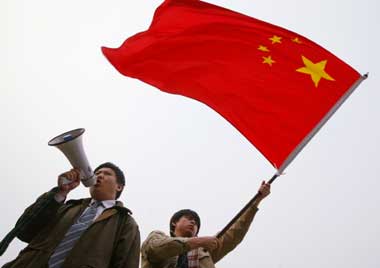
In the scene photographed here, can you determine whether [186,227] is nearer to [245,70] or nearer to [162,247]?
[162,247]

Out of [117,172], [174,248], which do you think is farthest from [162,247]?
[117,172]

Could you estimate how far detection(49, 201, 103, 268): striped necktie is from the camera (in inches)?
120

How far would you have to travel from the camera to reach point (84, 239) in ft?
10.4

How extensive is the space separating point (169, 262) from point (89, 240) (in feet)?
3.26

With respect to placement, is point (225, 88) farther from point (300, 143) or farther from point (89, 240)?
point (89, 240)

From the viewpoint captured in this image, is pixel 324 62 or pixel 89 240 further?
pixel 324 62

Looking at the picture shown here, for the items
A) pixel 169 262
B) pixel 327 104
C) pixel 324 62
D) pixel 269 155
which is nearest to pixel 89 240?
pixel 169 262

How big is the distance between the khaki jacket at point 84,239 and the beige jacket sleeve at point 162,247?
0.30 m

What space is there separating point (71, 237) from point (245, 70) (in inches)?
103

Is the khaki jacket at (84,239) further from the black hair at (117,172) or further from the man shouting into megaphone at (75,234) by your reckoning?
the black hair at (117,172)

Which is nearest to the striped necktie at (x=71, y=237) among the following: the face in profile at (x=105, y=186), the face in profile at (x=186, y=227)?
the face in profile at (x=105, y=186)

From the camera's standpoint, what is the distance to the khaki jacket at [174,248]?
140 inches

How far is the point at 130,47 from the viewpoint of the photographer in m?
4.70

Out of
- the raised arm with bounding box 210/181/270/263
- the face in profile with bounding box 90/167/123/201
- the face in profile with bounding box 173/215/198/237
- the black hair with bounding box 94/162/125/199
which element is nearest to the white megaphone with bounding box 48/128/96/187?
the face in profile with bounding box 90/167/123/201
